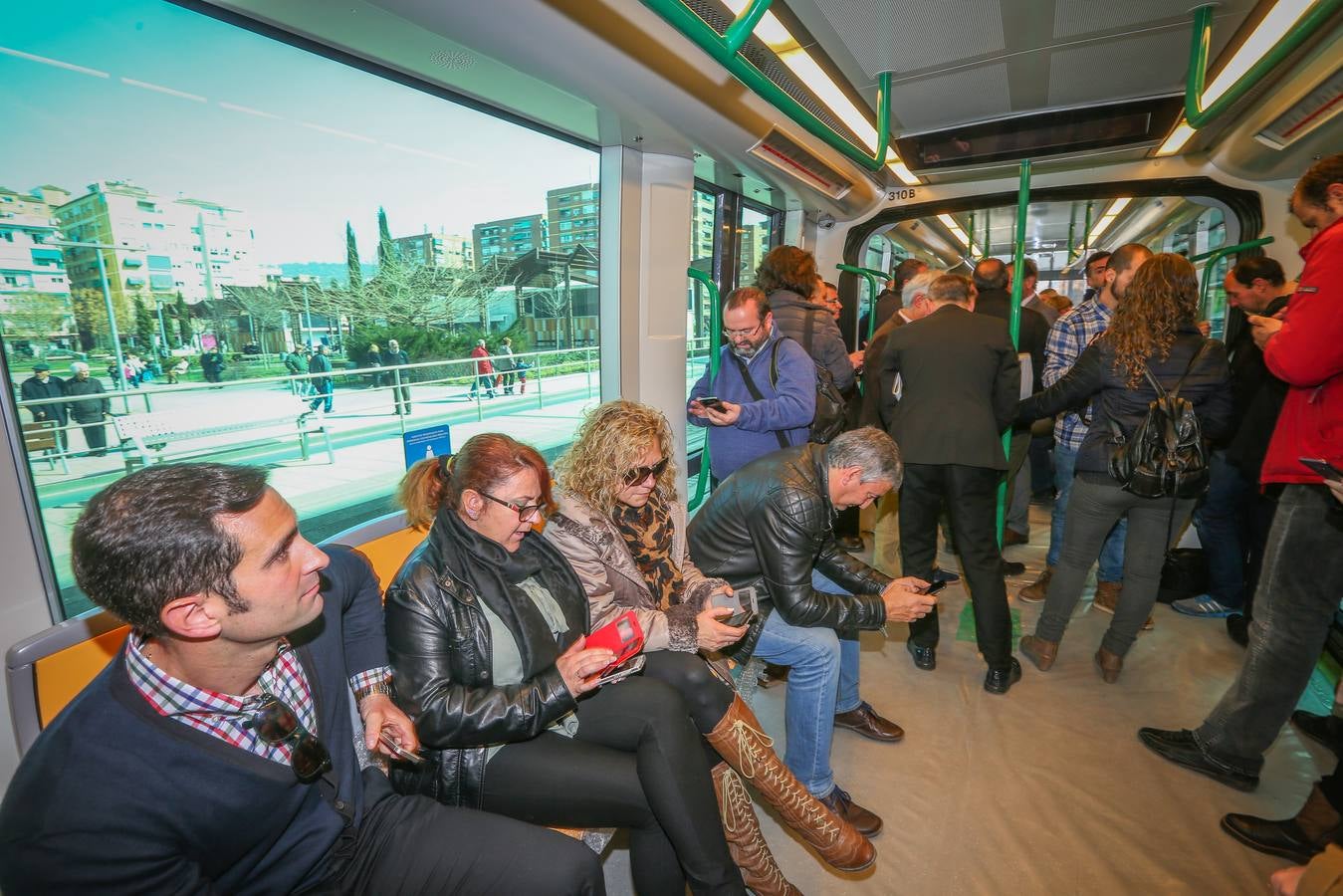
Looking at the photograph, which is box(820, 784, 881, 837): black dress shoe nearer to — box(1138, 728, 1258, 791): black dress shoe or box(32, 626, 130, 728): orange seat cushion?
Result: box(1138, 728, 1258, 791): black dress shoe

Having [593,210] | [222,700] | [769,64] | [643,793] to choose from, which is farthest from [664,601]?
[769,64]

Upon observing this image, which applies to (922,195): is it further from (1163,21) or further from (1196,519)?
(1196,519)

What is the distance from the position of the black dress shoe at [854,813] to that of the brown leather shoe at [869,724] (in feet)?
1.32

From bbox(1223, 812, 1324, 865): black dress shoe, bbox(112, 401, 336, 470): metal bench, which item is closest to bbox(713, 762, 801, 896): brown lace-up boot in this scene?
bbox(1223, 812, 1324, 865): black dress shoe

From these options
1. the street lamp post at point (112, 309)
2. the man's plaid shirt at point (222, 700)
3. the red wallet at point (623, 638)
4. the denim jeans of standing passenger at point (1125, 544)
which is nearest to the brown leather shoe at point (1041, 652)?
the denim jeans of standing passenger at point (1125, 544)

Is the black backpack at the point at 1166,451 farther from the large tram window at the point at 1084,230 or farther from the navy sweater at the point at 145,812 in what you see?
the navy sweater at the point at 145,812

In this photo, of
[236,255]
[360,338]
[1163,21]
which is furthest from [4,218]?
[1163,21]

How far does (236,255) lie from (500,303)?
3.73 feet

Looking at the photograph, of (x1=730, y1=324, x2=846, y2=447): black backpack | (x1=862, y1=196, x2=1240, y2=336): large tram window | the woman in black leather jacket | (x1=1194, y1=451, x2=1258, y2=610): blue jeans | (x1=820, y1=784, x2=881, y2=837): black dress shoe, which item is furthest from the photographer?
(x1=862, y1=196, x2=1240, y2=336): large tram window

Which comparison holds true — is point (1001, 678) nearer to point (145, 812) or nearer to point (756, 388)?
point (756, 388)

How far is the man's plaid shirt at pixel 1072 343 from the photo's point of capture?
10.3 feet

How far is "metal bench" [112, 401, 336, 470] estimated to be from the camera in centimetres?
164

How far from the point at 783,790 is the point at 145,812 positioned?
1.40 m

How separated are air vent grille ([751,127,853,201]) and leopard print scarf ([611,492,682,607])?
6.15ft
